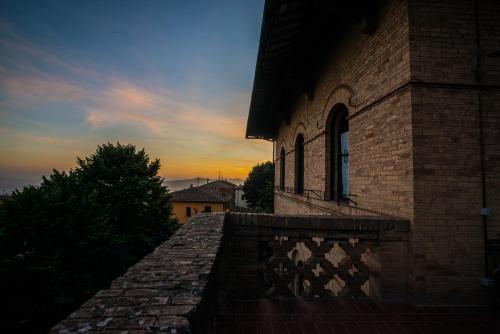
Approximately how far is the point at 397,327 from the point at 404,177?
1.81 metres

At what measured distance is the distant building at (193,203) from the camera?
126 ft

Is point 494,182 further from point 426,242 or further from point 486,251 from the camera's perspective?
point 426,242

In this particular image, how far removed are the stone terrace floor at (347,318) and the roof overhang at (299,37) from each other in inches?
169

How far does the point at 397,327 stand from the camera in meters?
2.91

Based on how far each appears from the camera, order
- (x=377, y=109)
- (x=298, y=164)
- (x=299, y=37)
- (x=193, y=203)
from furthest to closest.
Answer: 1. (x=193, y=203)
2. (x=298, y=164)
3. (x=299, y=37)
4. (x=377, y=109)

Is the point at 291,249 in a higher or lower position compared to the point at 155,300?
lower

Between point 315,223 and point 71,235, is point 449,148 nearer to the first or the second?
point 315,223

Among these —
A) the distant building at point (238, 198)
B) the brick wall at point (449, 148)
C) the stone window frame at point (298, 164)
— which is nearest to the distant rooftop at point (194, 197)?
the distant building at point (238, 198)

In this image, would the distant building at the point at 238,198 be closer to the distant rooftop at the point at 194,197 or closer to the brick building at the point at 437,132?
the distant rooftop at the point at 194,197

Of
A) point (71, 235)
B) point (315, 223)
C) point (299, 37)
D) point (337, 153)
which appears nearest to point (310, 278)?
point (315, 223)

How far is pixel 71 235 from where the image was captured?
34.9ft

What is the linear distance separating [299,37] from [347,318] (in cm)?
495

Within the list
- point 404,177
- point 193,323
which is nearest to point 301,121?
point 404,177

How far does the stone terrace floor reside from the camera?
113 inches
